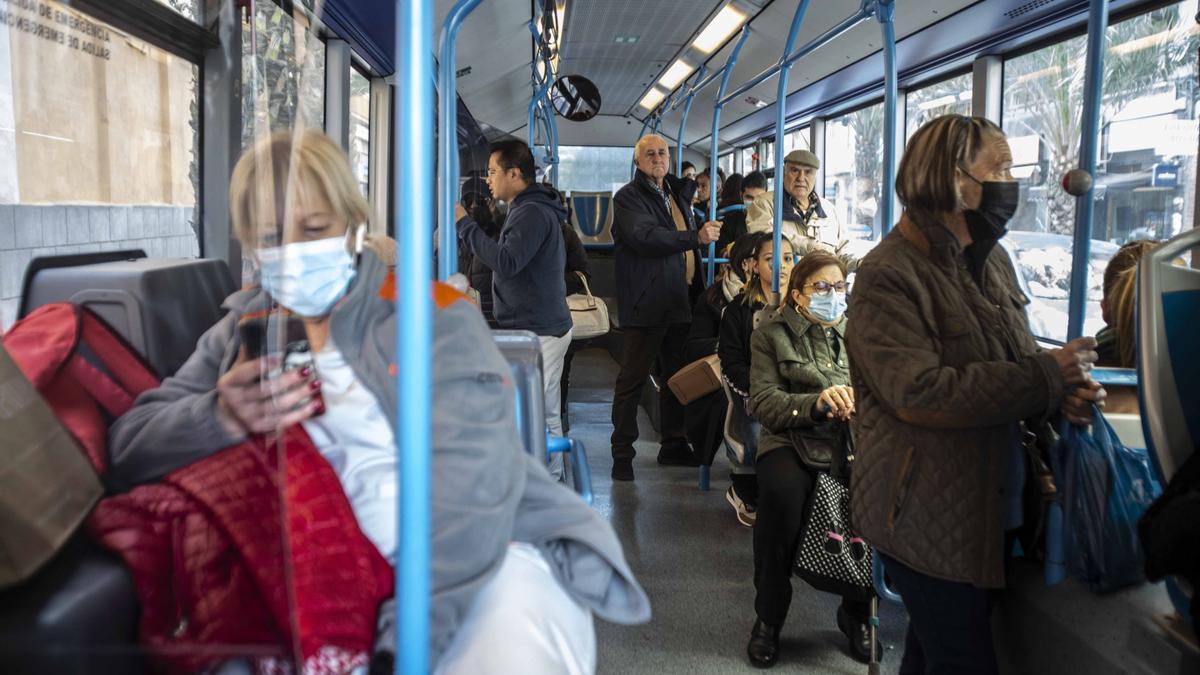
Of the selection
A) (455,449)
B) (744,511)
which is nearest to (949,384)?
(455,449)

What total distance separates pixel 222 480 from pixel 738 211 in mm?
5820

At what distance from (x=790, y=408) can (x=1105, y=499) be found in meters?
1.27

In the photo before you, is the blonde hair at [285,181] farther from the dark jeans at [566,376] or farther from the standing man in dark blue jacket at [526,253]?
the dark jeans at [566,376]

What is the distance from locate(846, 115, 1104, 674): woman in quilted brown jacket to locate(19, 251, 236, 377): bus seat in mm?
1313

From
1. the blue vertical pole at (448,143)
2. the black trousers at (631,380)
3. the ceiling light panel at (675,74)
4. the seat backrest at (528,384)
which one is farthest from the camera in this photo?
the ceiling light panel at (675,74)

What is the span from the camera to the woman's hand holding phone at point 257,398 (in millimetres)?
862

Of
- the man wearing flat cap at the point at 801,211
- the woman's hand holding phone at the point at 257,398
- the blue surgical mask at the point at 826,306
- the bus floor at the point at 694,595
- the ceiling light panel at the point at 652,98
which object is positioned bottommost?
the bus floor at the point at 694,595

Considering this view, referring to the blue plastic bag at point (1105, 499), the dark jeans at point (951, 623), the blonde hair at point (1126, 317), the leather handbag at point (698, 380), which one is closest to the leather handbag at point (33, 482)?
the dark jeans at point (951, 623)

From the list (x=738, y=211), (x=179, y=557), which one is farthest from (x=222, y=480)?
(x=738, y=211)

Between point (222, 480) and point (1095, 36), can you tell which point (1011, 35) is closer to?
point (1095, 36)

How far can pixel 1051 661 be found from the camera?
7.04 feet

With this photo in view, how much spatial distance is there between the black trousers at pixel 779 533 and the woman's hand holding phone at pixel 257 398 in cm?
229

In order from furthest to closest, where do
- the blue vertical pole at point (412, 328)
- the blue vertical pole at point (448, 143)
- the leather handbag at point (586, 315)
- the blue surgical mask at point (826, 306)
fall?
the leather handbag at point (586, 315) → the blue surgical mask at point (826, 306) → the blue vertical pole at point (448, 143) → the blue vertical pole at point (412, 328)

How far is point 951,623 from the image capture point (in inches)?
74.1
